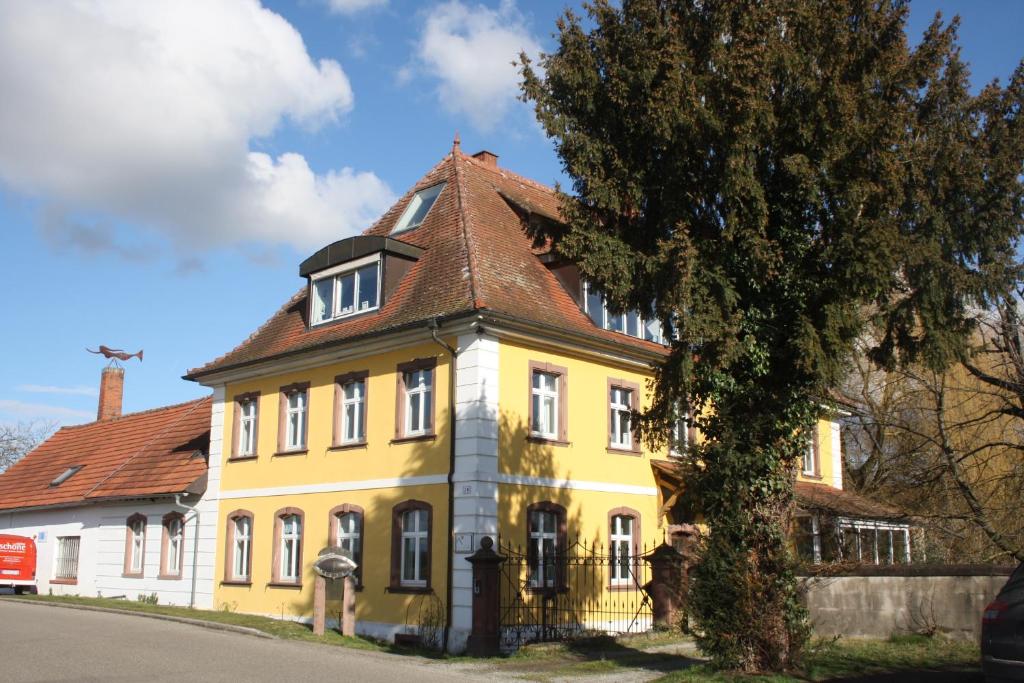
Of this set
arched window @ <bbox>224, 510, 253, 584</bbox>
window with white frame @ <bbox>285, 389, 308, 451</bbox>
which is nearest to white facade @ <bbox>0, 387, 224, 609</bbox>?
arched window @ <bbox>224, 510, 253, 584</bbox>

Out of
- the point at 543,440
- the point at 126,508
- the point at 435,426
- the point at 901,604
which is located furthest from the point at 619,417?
the point at 126,508

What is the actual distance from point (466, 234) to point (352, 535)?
6756 mm

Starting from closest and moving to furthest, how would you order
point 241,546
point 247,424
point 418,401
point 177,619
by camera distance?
point 418,401, point 177,619, point 241,546, point 247,424

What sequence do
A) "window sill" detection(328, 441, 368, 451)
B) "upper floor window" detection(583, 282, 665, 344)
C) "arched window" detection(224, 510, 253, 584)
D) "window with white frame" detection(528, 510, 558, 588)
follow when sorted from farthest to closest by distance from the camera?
"arched window" detection(224, 510, 253, 584) → "upper floor window" detection(583, 282, 665, 344) → "window sill" detection(328, 441, 368, 451) → "window with white frame" detection(528, 510, 558, 588)

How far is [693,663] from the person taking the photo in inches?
555

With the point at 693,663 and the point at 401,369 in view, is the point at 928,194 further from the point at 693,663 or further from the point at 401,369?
the point at 401,369

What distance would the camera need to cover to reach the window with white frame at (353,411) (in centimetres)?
2069

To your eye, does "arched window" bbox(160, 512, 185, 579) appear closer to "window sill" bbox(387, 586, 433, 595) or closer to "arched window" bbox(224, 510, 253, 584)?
"arched window" bbox(224, 510, 253, 584)

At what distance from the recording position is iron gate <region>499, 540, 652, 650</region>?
17.9 m

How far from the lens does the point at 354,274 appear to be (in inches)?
866

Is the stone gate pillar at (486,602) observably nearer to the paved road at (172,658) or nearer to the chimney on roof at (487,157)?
the paved road at (172,658)

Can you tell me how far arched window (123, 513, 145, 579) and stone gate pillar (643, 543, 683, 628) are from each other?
14.6 meters

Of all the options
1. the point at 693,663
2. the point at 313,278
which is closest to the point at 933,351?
the point at 693,663

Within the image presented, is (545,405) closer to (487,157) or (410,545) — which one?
(410,545)
